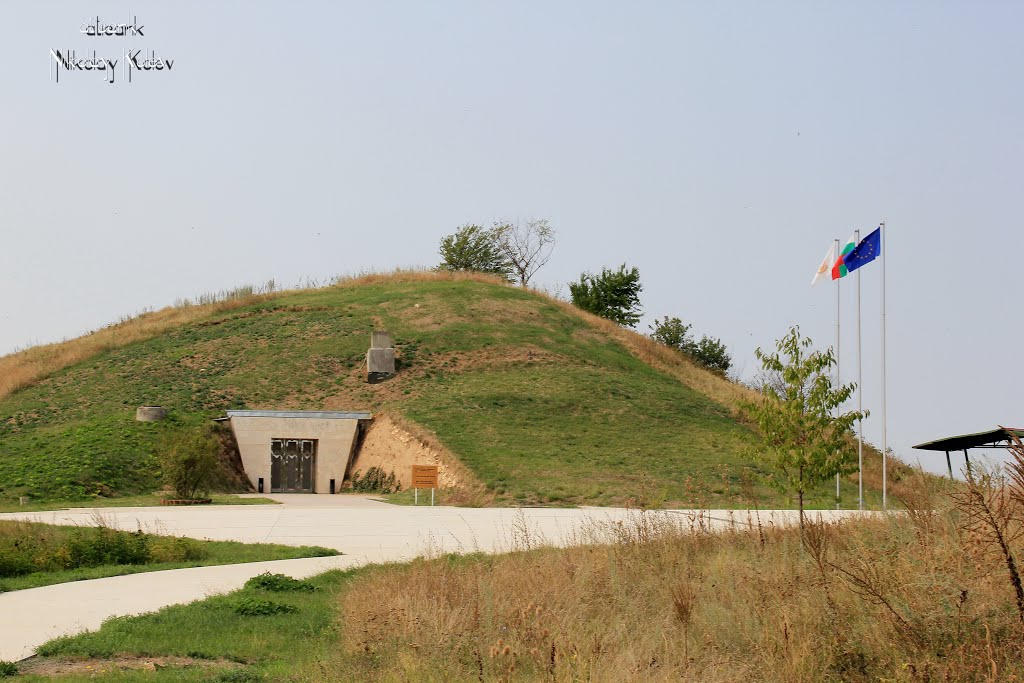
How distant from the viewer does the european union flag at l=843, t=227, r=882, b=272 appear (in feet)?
90.8

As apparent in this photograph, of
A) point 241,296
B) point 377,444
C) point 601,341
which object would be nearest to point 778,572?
point 377,444

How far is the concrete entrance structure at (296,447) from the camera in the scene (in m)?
39.2

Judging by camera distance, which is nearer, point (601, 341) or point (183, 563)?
point (183, 563)

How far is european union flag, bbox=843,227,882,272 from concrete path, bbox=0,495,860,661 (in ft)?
28.2

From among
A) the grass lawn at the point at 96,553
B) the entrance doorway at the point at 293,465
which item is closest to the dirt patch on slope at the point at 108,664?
the grass lawn at the point at 96,553

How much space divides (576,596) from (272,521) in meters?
15.0

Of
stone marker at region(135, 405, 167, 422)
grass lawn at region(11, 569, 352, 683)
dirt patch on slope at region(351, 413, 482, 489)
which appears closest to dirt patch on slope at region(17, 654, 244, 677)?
grass lawn at region(11, 569, 352, 683)

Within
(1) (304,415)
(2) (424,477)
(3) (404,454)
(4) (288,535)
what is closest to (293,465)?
(1) (304,415)

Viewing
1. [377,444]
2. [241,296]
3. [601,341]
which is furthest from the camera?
[241,296]

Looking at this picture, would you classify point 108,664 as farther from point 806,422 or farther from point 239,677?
point 806,422

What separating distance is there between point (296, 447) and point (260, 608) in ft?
94.7

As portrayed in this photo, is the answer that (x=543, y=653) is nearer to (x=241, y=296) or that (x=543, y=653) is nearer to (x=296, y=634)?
(x=296, y=634)

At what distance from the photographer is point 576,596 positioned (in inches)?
393

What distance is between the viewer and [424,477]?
3041 cm
